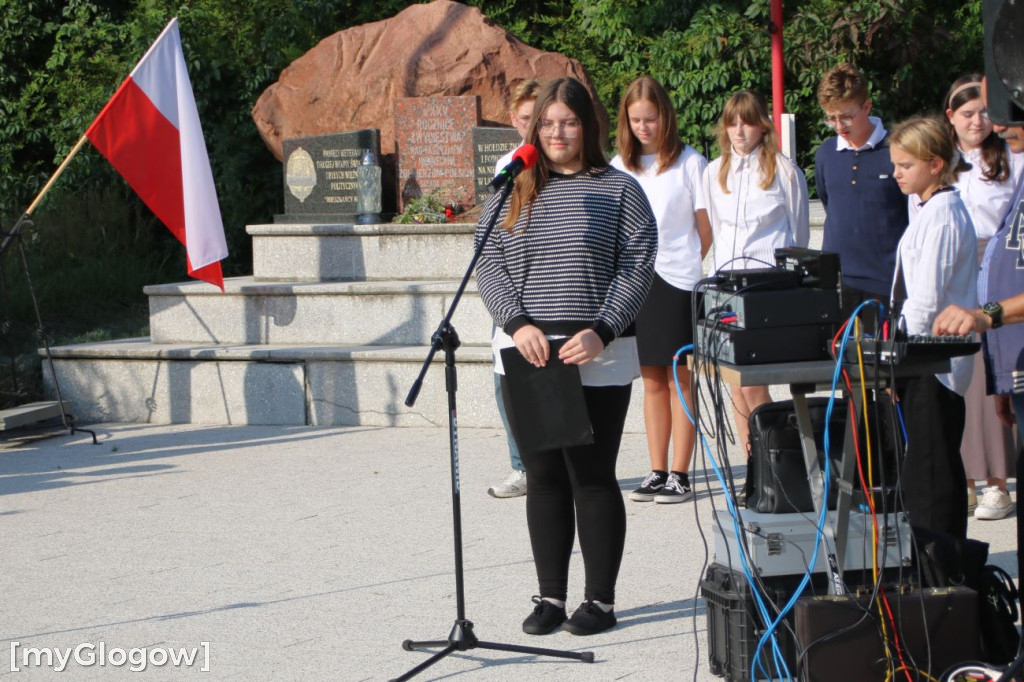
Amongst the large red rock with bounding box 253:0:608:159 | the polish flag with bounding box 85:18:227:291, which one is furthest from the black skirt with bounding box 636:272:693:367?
the large red rock with bounding box 253:0:608:159

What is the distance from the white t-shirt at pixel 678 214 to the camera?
5.98 metres

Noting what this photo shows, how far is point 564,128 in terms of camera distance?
4.35m

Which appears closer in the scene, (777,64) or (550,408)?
(550,408)

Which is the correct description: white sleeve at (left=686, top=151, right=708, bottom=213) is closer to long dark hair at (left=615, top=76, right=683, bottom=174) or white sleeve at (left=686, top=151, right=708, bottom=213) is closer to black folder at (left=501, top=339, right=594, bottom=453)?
long dark hair at (left=615, top=76, right=683, bottom=174)

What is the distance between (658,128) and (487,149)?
186 inches

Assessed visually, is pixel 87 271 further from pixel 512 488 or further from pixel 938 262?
pixel 938 262

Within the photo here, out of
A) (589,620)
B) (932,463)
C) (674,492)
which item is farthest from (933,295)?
(674,492)

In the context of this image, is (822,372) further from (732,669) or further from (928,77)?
(928,77)

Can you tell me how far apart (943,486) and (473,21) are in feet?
27.5

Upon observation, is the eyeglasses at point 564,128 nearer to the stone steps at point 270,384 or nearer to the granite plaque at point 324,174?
the stone steps at point 270,384

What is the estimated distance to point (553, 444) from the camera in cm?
418

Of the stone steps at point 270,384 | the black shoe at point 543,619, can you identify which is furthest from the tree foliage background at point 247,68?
the black shoe at point 543,619

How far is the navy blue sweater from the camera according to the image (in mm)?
5574

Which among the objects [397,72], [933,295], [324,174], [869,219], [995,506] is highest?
[397,72]
